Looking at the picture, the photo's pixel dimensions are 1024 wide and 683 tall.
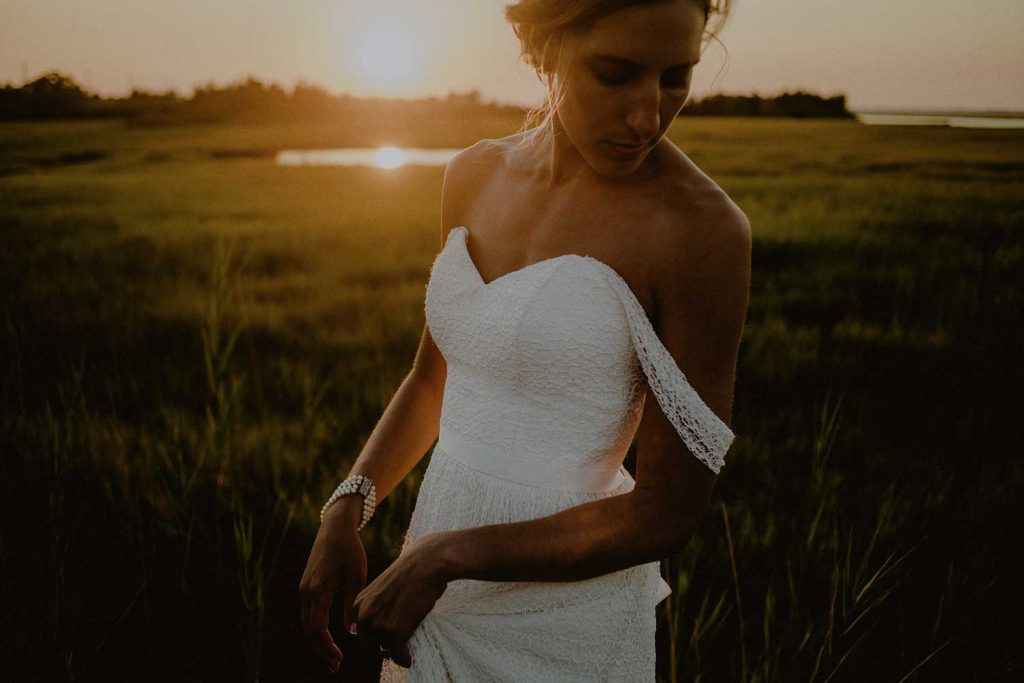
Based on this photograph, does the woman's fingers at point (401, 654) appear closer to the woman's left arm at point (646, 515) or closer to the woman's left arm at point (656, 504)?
the woman's left arm at point (646, 515)

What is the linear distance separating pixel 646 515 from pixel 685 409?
183 millimetres

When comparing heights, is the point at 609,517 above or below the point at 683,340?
below

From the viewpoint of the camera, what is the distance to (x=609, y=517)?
1.09 meters

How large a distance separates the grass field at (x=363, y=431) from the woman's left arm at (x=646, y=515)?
731 millimetres

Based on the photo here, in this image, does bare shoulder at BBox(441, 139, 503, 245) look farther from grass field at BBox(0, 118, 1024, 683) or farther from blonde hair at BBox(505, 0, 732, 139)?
grass field at BBox(0, 118, 1024, 683)

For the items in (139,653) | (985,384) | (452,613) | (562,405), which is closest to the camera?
(562,405)

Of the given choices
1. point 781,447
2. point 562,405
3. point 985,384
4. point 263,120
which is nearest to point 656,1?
point 562,405

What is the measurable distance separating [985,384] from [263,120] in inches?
977

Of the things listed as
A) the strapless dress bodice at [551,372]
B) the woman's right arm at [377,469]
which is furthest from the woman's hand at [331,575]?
the strapless dress bodice at [551,372]

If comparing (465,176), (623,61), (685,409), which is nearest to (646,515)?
(685,409)

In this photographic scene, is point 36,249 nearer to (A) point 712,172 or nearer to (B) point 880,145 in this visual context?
(A) point 712,172

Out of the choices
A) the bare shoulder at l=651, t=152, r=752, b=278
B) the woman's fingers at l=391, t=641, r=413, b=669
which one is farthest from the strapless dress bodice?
the woman's fingers at l=391, t=641, r=413, b=669

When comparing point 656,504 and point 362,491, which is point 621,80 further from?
point 362,491

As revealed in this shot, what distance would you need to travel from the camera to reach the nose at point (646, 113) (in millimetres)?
1036
